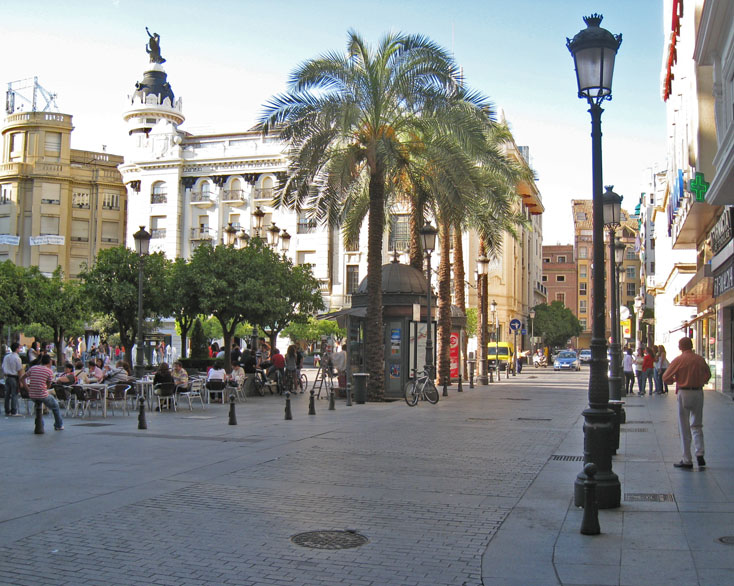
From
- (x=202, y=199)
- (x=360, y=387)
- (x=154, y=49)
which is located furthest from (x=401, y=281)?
(x=154, y=49)

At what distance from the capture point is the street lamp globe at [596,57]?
332 inches

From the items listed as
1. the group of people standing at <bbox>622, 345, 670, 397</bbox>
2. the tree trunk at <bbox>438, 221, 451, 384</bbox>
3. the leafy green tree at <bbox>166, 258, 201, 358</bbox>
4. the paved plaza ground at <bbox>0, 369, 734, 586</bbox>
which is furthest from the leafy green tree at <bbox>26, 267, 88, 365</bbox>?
the group of people standing at <bbox>622, 345, 670, 397</bbox>

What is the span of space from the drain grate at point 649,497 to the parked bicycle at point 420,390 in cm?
1240

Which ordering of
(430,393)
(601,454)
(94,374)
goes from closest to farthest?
(601,454) < (94,374) < (430,393)

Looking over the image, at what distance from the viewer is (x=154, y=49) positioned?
79250 millimetres

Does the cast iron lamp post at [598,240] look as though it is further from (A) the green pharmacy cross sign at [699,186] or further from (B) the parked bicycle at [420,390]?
(B) the parked bicycle at [420,390]

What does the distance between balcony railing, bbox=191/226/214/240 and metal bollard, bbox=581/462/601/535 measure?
63.3 meters

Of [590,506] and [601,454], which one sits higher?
[601,454]

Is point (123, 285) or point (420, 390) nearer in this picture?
point (420, 390)

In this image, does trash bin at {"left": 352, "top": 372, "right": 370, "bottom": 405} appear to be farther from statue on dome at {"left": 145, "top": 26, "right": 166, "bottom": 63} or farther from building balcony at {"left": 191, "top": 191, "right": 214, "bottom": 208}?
statue on dome at {"left": 145, "top": 26, "right": 166, "bottom": 63}

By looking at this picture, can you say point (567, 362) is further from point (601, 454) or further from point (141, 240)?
point (601, 454)

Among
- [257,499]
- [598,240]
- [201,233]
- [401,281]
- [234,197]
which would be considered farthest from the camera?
[201,233]

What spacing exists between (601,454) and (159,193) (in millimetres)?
65673

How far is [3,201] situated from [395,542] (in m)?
74.4
